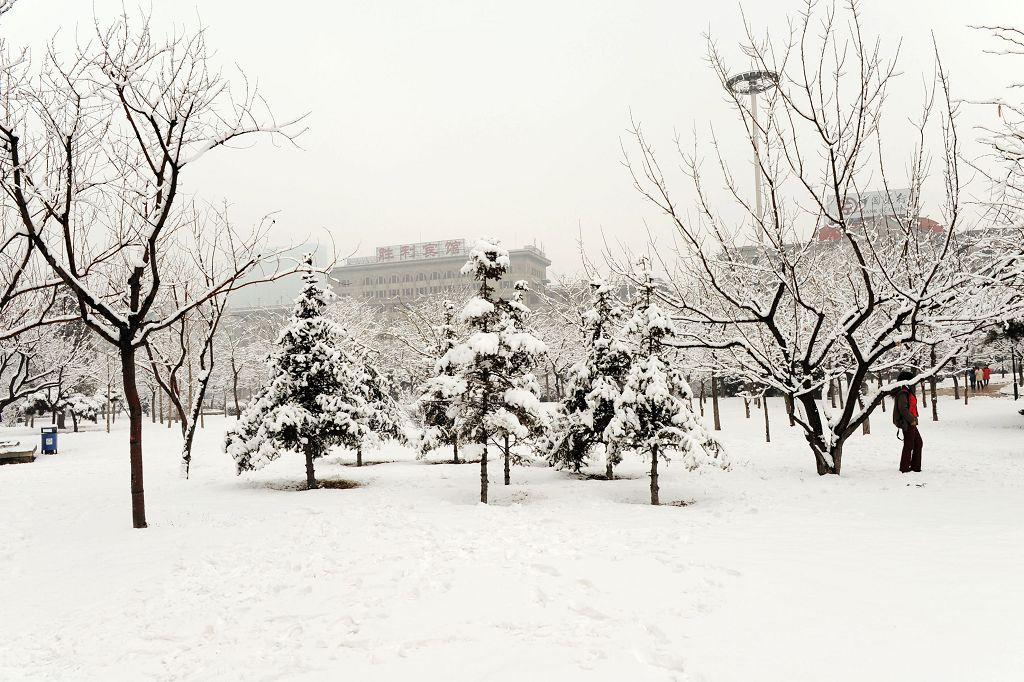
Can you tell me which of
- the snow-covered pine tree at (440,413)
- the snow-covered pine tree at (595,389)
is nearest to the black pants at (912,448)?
the snow-covered pine tree at (595,389)

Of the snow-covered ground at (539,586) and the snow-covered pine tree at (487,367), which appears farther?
the snow-covered pine tree at (487,367)

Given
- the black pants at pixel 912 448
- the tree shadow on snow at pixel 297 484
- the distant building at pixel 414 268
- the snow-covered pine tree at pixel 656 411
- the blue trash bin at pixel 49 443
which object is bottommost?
the tree shadow on snow at pixel 297 484

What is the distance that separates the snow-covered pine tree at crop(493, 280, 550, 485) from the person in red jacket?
6.94 meters

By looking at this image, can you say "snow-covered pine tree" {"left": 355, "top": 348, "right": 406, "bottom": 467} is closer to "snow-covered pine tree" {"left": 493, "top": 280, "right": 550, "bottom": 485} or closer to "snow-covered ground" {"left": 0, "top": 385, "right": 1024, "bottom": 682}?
"snow-covered ground" {"left": 0, "top": 385, "right": 1024, "bottom": 682}

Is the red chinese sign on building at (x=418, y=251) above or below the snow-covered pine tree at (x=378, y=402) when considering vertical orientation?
above

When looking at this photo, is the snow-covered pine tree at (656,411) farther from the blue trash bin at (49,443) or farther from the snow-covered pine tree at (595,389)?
the blue trash bin at (49,443)

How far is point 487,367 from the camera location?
12.6 meters

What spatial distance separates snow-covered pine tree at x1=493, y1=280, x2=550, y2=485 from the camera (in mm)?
12445

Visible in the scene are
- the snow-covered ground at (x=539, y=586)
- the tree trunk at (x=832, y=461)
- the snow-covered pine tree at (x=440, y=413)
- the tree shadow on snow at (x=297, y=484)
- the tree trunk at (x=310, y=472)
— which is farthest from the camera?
the snow-covered pine tree at (x=440, y=413)

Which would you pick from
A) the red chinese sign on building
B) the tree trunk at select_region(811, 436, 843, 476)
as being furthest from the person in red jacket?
the red chinese sign on building

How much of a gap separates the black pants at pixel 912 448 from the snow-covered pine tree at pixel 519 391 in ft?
23.2

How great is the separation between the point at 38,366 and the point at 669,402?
1562 inches

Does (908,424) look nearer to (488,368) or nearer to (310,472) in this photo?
(488,368)

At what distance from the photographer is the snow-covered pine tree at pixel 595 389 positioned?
1447 centimetres
